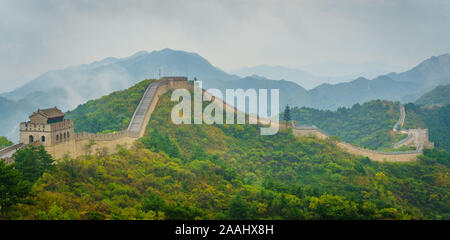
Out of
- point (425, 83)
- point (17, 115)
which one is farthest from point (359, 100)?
point (17, 115)

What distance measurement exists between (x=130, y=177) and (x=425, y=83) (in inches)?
6180

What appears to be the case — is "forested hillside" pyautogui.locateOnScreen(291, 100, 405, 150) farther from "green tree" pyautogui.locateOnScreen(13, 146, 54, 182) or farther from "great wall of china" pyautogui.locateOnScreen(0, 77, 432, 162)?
"green tree" pyautogui.locateOnScreen(13, 146, 54, 182)

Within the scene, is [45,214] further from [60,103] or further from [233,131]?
[60,103]

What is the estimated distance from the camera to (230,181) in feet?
106

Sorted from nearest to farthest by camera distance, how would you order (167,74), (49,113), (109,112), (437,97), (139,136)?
(49,113) → (139,136) → (109,112) → (437,97) → (167,74)

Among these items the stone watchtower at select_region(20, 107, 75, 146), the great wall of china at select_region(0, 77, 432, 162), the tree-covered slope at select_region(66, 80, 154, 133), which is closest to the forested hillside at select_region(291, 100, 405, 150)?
the great wall of china at select_region(0, 77, 432, 162)

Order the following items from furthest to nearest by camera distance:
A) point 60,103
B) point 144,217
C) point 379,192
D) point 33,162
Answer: point 60,103 < point 379,192 < point 33,162 < point 144,217

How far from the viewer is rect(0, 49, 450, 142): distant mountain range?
93000 millimetres

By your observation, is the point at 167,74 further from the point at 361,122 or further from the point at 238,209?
the point at 238,209

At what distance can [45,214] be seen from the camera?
1747 centimetres

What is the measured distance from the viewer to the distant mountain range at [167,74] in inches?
3661

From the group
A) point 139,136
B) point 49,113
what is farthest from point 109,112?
point 49,113

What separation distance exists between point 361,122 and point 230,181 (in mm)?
47006

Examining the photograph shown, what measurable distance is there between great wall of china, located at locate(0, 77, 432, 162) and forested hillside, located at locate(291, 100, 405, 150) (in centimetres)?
378
